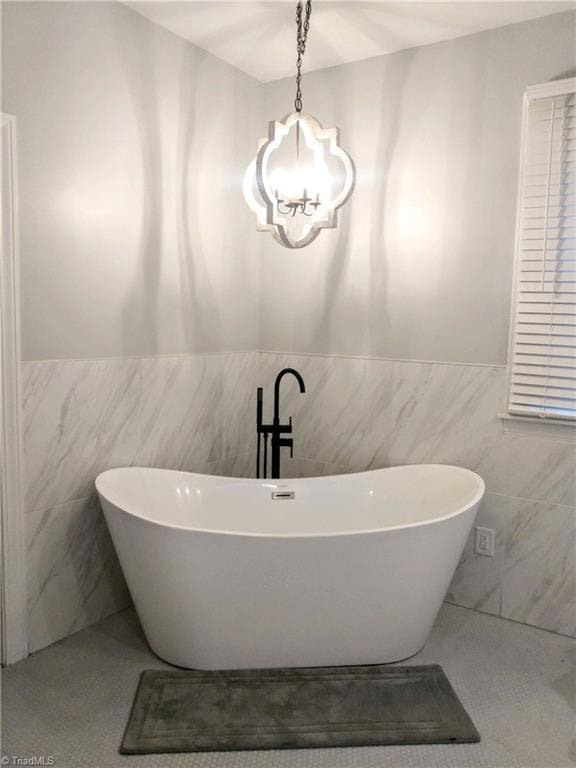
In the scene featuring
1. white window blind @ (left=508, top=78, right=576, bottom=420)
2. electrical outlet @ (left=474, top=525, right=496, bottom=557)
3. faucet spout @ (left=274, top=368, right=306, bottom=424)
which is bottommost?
electrical outlet @ (left=474, top=525, right=496, bottom=557)

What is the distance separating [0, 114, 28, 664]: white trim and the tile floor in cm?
20

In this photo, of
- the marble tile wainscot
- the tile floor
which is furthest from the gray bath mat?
the marble tile wainscot

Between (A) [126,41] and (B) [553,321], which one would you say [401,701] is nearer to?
(B) [553,321]

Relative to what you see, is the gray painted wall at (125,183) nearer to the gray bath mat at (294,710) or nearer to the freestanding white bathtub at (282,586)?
the freestanding white bathtub at (282,586)

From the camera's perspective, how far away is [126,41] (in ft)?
8.92

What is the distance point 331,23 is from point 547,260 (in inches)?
56.7

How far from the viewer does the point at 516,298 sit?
9.14ft

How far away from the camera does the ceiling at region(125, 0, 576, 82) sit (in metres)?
2.63

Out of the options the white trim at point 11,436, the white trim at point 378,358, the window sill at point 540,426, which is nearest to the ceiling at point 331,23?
the white trim at point 11,436

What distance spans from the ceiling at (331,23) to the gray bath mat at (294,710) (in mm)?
2751

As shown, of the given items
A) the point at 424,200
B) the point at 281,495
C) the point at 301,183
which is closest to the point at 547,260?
the point at 424,200

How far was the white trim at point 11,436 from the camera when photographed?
230 cm

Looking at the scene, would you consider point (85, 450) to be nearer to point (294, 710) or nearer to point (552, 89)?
point (294, 710)

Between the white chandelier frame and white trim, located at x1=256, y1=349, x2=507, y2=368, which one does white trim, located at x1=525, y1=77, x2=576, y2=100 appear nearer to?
the white chandelier frame
